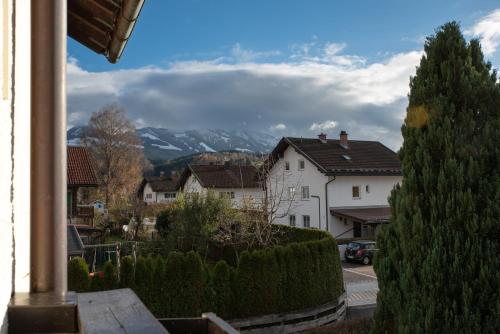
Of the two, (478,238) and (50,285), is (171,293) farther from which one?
(50,285)

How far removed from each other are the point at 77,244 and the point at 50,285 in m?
11.1

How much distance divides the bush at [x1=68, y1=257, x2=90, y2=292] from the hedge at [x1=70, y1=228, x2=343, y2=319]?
34cm

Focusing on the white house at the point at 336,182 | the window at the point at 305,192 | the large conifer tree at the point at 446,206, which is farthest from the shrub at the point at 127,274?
the window at the point at 305,192

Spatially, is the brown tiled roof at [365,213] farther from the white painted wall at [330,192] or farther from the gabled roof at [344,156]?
the gabled roof at [344,156]

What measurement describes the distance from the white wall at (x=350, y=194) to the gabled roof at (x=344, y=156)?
62 centimetres

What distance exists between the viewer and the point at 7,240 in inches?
65.2

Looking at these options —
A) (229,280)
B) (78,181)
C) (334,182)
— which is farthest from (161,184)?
(229,280)

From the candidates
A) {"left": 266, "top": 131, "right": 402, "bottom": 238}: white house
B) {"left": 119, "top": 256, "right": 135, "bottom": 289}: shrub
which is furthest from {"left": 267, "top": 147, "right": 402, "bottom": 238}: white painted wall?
{"left": 119, "top": 256, "right": 135, "bottom": 289}: shrub

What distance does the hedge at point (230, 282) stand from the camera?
1061 cm

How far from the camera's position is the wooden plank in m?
2.67

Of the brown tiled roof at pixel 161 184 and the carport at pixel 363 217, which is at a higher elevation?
the brown tiled roof at pixel 161 184

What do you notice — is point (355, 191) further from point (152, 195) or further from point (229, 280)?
point (152, 195)

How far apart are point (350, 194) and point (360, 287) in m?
13.4

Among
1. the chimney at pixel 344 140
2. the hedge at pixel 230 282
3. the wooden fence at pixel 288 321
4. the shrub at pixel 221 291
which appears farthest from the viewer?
the chimney at pixel 344 140
